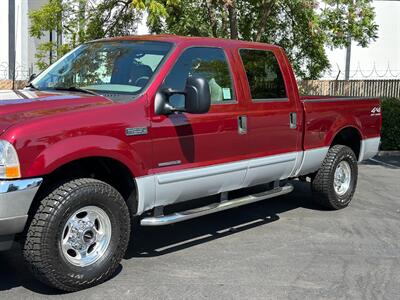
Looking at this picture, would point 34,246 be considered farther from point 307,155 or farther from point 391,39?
point 391,39

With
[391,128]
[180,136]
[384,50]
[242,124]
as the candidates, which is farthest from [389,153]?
[384,50]

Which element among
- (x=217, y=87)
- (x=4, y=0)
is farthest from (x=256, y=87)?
(x=4, y=0)

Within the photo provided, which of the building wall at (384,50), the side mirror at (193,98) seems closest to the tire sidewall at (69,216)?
the side mirror at (193,98)

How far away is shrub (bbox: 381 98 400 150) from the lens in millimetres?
12798

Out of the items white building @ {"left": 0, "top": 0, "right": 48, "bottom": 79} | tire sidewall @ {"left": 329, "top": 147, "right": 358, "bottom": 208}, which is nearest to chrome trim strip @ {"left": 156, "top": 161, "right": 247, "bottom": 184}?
tire sidewall @ {"left": 329, "top": 147, "right": 358, "bottom": 208}

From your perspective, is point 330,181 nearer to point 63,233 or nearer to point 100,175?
point 100,175

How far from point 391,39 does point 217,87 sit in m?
23.9

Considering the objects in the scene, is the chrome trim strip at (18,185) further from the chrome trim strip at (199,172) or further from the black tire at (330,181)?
the black tire at (330,181)

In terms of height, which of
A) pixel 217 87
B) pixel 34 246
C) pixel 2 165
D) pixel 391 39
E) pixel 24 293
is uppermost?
pixel 391 39

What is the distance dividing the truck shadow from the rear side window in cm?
153

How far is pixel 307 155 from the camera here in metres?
6.73

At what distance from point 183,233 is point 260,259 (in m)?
1.11

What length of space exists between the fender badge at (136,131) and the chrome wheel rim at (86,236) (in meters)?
0.64

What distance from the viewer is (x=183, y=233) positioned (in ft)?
20.4
